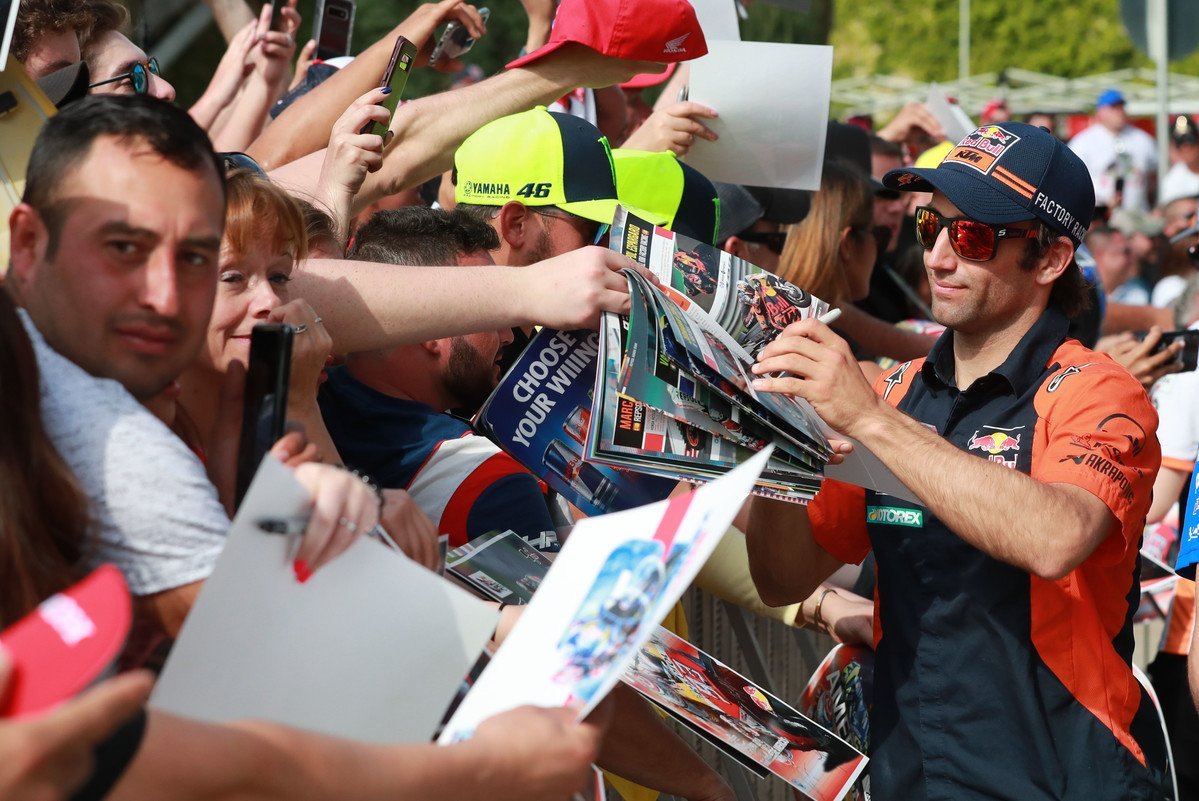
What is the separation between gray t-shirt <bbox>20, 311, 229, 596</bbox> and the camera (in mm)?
1734

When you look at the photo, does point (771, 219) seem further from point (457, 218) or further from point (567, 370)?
point (567, 370)

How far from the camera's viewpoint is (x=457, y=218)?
361cm

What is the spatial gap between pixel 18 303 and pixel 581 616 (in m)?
0.84

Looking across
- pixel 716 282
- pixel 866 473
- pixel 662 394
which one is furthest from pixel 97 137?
pixel 866 473

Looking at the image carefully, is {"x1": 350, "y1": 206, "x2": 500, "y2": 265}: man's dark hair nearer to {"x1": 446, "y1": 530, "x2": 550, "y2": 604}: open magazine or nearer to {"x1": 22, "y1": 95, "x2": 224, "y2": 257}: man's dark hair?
{"x1": 446, "y1": 530, "x2": 550, "y2": 604}: open magazine

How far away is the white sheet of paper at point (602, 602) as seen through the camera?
1.77 meters

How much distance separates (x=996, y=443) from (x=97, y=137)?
2.05 metres

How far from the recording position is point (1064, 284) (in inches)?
137

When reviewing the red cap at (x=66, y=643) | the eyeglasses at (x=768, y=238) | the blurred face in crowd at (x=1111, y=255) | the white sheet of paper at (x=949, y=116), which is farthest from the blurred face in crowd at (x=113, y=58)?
the blurred face in crowd at (x=1111, y=255)

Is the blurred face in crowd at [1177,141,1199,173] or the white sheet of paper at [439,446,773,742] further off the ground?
the white sheet of paper at [439,446,773,742]

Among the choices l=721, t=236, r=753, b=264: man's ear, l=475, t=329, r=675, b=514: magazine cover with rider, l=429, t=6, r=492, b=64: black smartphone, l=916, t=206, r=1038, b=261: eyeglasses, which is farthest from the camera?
l=721, t=236, r=753, b=264: man's ear

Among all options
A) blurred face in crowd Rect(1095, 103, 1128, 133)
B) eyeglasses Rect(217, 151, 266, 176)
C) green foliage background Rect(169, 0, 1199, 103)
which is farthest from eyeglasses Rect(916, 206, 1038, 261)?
green foliage background Rect(169, 0, 1199, 103)

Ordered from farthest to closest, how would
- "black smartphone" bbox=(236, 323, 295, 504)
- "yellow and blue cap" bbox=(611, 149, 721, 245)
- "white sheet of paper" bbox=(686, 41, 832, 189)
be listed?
"white sheet of paper" bbox=(686, 41, 832, 189) → "yellow and blue cap" bbox=(611, 149, 721, 245) → "black smartphone" bbox=(236, 323, 295, 504)

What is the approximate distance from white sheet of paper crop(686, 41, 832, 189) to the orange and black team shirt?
4.32ft
